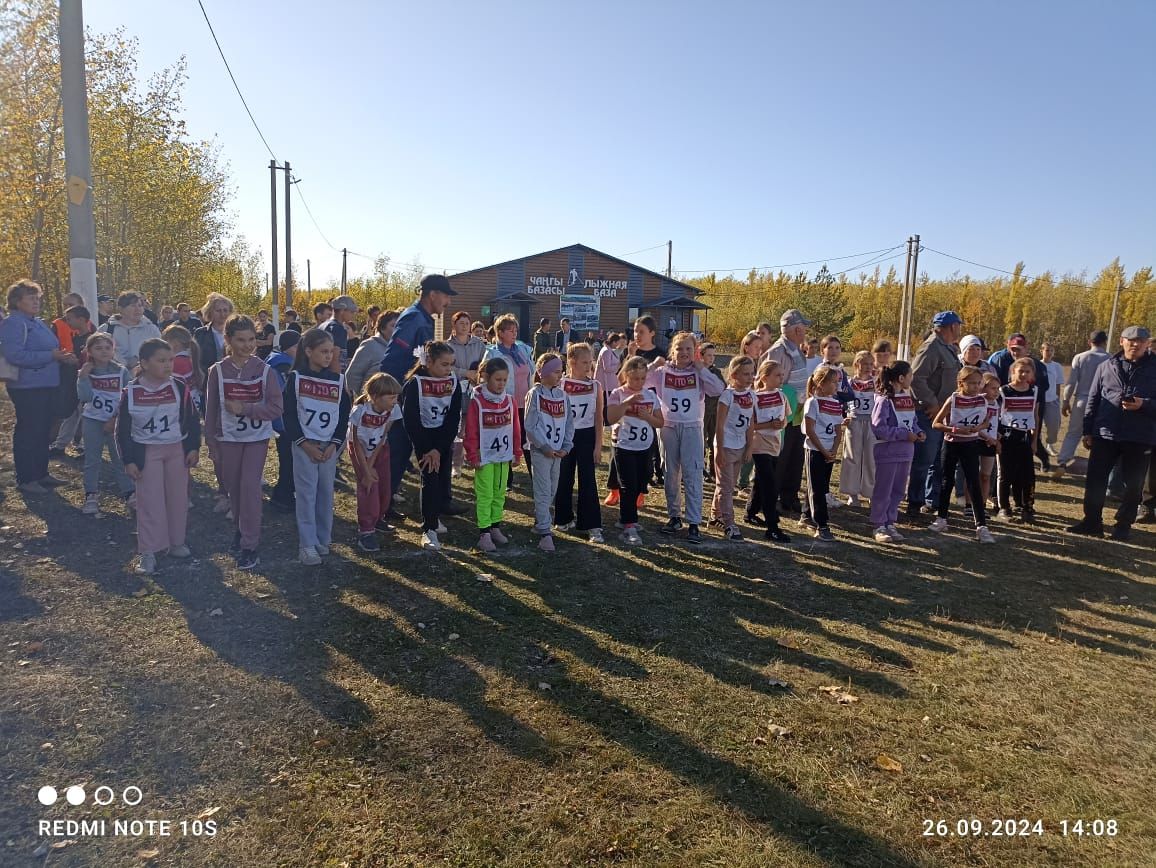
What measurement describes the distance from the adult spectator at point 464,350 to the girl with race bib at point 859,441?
438 cm

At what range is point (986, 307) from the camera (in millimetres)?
62375

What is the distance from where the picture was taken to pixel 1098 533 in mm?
7742

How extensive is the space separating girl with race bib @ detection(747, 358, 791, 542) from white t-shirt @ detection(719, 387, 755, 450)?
0.07m

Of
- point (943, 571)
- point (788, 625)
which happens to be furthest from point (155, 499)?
point (943, 571)

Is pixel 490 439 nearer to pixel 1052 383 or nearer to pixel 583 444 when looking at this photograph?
pixel 583 444

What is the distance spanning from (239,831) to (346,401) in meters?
3.76

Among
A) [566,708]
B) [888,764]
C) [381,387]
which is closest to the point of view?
[888,764]

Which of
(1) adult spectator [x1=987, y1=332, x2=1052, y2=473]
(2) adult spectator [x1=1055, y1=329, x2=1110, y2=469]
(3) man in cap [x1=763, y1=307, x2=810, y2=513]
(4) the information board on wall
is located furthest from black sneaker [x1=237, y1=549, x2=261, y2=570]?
(4) the information board on wall

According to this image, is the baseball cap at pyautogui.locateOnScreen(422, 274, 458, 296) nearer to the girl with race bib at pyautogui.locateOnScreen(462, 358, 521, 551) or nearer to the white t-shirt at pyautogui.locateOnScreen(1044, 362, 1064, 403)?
the girl with race bib at pyautogui.locateOnScreen(462, 358, 521, 551)

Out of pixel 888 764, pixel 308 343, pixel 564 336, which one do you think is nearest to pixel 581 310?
pixel 564 336

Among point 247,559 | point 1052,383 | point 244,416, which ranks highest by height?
point 1052,383

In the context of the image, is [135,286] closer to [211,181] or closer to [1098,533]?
[211,181]

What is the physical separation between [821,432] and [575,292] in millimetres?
35681

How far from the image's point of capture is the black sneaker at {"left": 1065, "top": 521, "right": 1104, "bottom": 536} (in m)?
7.75
